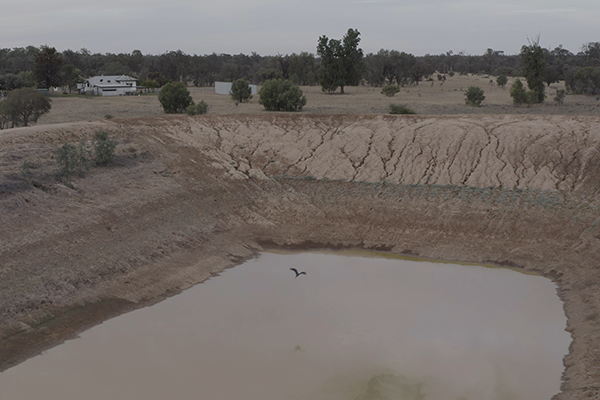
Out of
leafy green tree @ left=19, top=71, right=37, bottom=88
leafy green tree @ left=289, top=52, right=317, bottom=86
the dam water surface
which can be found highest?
leafy green tree @ left=289, top=52, right=317, bottom=86

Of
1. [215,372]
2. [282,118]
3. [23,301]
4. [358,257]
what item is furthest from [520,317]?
[282,118]

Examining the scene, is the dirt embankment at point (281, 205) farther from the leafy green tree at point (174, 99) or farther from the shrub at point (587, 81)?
the shrub at point (587, 81)

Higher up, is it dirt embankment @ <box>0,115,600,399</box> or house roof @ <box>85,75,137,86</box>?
house roof @ <box>85,75,137,86</box>

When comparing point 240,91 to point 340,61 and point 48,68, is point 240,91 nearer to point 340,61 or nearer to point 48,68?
point 340,61

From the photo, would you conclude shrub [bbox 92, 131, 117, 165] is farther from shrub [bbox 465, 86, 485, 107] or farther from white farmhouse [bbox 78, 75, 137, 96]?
white farmhouse [bbox 78, 75, 137, 96]

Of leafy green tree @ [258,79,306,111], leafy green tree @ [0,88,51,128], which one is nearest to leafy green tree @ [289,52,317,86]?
leafy green tree @ [258,79,306,111]

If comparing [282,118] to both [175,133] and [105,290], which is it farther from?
[105,290]
